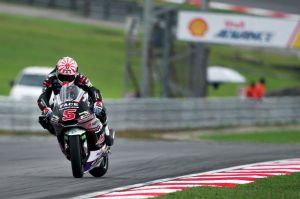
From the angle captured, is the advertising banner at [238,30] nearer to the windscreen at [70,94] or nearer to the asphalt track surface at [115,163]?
the asphalt track surface at [115,163]

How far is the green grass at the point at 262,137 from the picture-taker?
1040 inches

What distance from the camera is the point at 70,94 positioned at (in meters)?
12.4

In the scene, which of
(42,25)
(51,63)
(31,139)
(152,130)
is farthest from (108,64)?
(31,139)

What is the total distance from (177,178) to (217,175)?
2.19ft

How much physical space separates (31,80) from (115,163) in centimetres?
1290

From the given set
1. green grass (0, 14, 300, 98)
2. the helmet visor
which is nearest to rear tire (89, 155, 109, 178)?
the helmet visor

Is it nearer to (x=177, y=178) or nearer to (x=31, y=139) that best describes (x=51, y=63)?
(x=31, y=139)

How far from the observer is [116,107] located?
26.7 meters

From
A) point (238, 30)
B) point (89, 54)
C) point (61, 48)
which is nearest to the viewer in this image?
point (238, 30)

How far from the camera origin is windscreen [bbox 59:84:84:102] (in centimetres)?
1238

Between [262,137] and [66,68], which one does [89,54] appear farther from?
[66,68]

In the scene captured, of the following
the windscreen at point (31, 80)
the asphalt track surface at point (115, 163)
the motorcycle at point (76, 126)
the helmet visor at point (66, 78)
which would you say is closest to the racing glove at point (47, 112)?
the motorcycle at point (76, 126)

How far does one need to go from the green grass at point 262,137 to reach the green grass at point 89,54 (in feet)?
45.8

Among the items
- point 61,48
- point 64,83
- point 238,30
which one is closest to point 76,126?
point 64,83
